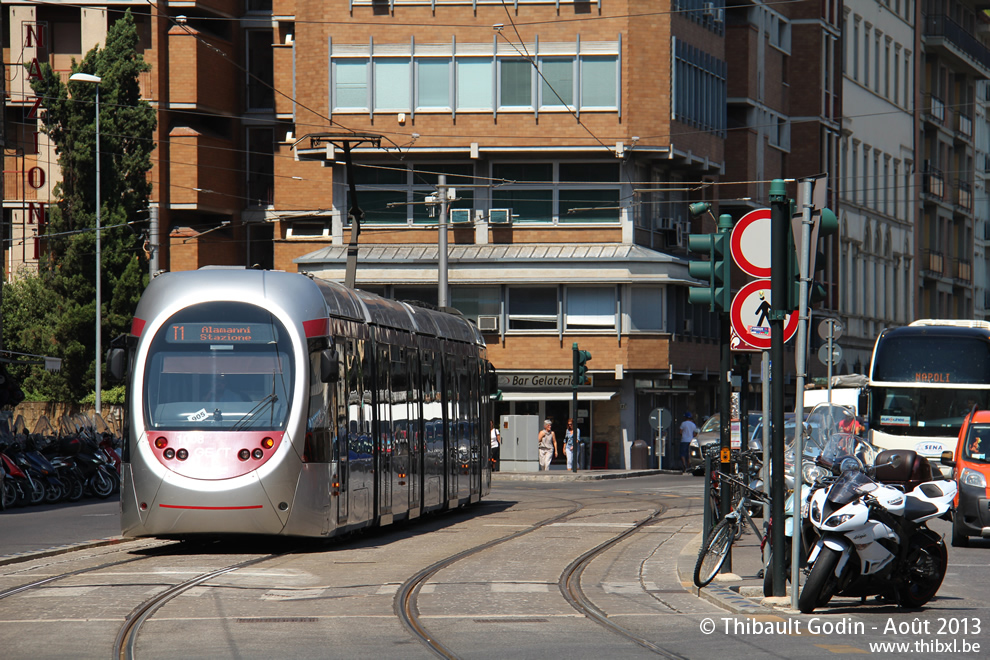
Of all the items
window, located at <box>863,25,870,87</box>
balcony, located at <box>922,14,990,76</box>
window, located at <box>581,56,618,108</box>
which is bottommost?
window, located at <box>581,56,618,108</box>

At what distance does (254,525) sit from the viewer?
685 inches

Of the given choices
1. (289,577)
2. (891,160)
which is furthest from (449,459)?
(891,160)

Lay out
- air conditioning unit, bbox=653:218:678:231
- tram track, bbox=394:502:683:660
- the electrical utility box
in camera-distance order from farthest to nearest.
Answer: air conditioning unit, bbox=653:218:678:231
the electrical utility box
tram track, bbox=394:502:683:660

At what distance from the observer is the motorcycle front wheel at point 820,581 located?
1205 cm

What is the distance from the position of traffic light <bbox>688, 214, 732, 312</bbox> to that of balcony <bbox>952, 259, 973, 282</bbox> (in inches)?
2809

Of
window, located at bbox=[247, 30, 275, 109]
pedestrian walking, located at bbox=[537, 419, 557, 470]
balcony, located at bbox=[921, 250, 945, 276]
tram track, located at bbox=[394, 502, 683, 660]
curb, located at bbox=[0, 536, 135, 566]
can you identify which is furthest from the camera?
balcony, located at bbox=[921, 250, 945, 276]

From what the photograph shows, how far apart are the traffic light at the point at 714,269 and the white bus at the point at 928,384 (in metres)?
19.0

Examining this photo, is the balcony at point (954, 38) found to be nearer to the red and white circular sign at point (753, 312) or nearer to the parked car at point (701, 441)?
the parked car at point (701, 441)

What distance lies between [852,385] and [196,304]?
3041cm

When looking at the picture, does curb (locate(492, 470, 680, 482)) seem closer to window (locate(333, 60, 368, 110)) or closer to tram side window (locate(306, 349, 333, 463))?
window (locate(333, 60, 368, 110))

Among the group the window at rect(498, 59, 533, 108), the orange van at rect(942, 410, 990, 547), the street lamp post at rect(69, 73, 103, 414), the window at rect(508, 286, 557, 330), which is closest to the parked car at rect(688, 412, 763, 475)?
the window at rect(508, 286, 557, 330)

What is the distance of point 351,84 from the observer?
172ft

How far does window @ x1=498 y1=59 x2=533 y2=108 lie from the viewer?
5222 cm

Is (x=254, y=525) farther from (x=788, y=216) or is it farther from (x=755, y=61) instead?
(x=755, y=61)
